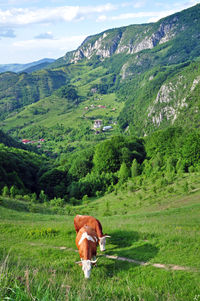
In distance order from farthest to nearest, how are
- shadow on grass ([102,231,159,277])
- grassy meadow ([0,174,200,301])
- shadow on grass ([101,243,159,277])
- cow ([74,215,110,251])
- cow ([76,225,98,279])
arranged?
cow ([74,215,110,251]) → shadow on grass ([102,231,159,277]) → shadow on grass ([101,243,159,277]) → cow ([76,225,98,279]) → grassy meadow ([0,174,200,301])

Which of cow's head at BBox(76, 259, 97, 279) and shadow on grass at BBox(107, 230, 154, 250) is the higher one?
cow's head at BBox(76, 259, 97, 279)

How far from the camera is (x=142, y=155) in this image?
261 ft

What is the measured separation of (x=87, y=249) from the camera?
36.0ft

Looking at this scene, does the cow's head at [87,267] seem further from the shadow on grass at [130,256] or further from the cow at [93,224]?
the cow at [93,224]

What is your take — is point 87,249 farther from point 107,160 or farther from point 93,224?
point 107,160

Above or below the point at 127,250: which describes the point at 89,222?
above

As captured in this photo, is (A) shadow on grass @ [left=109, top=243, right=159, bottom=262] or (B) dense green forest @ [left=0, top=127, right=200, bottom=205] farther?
(B) dense green forest @ [left=0, top=127, right=200, bottom=205]

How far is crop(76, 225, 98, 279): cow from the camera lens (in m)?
10.2

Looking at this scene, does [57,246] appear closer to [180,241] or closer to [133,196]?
[180,241]

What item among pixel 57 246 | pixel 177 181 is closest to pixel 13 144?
pixel 177 181

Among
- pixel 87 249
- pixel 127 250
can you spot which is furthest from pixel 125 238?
pixel 87 249

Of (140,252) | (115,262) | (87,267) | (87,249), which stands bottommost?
(140,252)

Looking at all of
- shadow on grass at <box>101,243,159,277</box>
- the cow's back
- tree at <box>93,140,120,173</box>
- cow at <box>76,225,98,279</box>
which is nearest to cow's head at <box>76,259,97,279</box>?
cow at <box>76,225,98,279</box>

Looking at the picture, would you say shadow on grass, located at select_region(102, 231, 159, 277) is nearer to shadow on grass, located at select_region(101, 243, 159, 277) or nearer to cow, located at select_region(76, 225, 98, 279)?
shadow on grass, located at select_region(101, 243, 159, 277)
